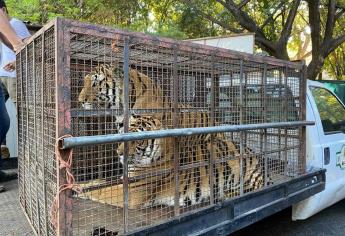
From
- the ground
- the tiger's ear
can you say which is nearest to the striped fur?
→ the tiger's ear

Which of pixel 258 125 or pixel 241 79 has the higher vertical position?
pixel 241 79

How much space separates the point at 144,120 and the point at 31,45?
35.9 inches

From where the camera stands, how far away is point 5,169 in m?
3.88

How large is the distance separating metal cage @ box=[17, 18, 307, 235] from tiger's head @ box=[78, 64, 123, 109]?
2 cm

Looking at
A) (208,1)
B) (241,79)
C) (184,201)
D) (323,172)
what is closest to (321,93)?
(323,172)

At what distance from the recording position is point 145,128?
9.51ft

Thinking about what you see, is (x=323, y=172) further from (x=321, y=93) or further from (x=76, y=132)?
(x=76, y=132)

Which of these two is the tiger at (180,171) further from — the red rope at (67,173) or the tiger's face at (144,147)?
the red rope at (67,173)

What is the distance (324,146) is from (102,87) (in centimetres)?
225

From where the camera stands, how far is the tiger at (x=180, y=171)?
2574 mm

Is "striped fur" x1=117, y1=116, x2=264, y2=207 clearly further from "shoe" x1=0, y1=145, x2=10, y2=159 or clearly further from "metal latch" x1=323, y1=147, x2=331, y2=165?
"shoe" x1=0, y1=145, x2=10, y2=159

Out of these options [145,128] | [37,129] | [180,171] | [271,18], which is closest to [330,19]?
[271,18]

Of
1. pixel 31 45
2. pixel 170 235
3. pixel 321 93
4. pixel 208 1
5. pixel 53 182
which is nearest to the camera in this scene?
pixel 53 182

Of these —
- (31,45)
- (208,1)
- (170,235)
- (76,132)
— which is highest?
(208,1)
